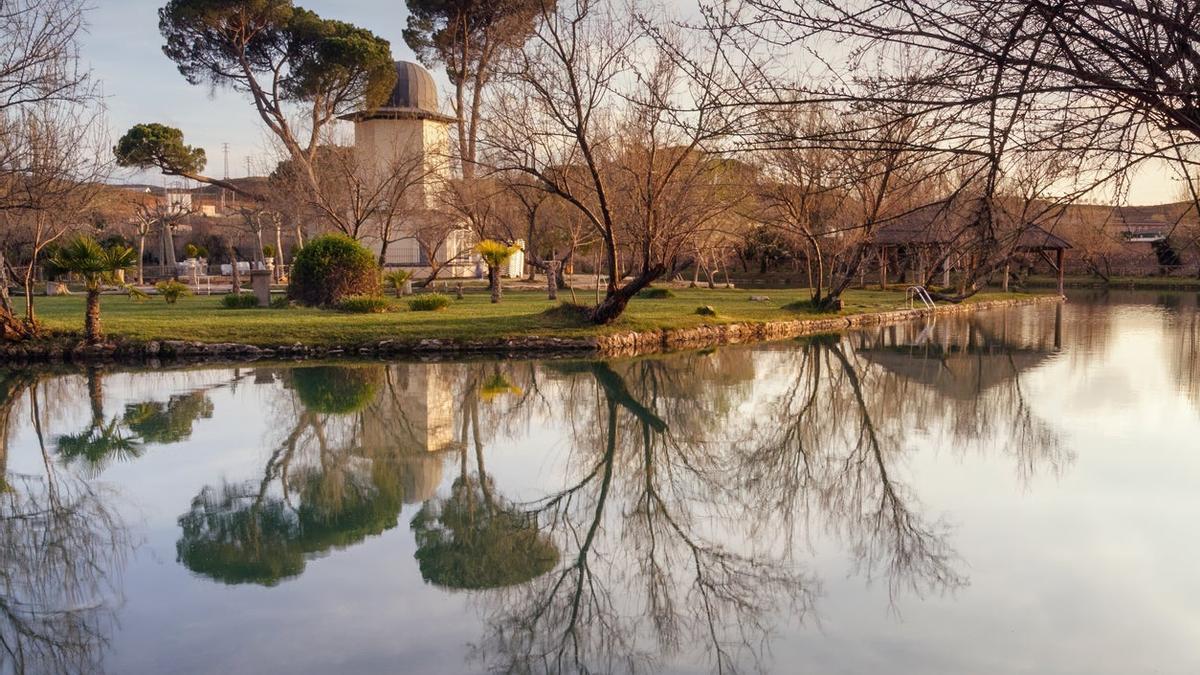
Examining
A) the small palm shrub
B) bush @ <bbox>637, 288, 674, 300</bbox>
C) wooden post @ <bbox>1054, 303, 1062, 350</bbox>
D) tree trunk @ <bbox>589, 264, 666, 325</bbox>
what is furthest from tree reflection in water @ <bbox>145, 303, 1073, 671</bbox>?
bush @ <bbox>637, 288, 674, 300</bbox>

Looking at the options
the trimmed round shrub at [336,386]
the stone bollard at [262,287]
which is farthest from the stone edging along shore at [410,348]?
the stone bollard at [262,287]

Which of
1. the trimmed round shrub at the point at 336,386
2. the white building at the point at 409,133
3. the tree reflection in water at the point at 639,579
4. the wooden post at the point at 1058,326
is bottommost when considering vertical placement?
the tree reflection in water at the point at 639,579

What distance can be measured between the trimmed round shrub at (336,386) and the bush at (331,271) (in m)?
6.13

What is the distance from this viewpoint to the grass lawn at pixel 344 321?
691 inches

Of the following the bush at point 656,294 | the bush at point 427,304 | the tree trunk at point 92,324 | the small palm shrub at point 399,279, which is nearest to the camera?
the tree trunk at point 92,324

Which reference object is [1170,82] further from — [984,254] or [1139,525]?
[1139,525]

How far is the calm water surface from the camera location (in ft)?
16.7

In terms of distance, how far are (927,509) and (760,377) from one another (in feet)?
25.4

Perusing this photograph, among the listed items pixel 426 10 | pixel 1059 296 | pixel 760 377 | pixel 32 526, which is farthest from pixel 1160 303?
pixel 32 526

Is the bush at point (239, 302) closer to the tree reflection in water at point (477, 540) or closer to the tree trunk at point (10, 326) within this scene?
the tree trunk at point (10, 326)

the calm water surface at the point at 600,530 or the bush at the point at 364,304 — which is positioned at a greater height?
the bush at the point at 364,304

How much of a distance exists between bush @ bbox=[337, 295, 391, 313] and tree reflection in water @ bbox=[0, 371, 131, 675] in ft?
38.5

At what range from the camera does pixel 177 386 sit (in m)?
14.0

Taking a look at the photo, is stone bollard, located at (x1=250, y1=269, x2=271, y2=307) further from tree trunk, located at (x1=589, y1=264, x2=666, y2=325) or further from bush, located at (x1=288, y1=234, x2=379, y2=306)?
tree trunk, located at (x1=589, y1=264, x2=666, y2=325)
